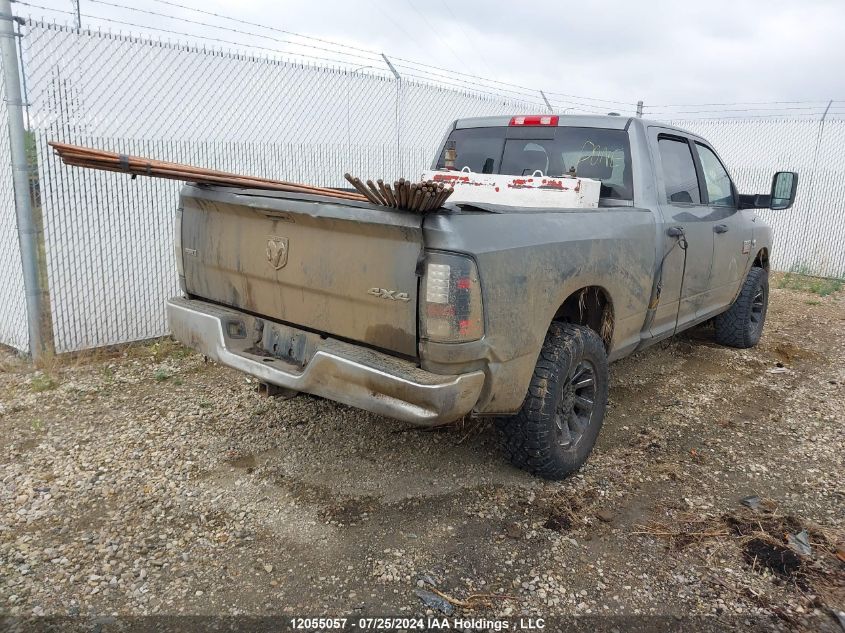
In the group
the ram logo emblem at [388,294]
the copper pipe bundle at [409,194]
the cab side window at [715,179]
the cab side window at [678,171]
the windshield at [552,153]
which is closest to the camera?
the copper pipe bundle at [409,194]

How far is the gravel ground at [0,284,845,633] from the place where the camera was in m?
2.59

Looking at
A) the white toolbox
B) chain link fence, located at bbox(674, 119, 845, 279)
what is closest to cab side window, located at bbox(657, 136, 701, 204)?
the white toolbox

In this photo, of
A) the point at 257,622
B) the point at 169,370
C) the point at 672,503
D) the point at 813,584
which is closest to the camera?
the point at 257,622

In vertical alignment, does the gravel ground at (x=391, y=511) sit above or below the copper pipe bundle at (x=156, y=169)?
below

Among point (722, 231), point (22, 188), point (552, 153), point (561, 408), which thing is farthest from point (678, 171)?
point (22, 188)

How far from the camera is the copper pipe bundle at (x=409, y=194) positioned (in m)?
2.48

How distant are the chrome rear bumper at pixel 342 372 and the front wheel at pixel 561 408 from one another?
526mm

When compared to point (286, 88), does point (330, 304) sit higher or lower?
lower

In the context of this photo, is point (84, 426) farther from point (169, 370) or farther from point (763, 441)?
point (763, 441)

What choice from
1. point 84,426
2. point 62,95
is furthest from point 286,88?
A: point 84,426

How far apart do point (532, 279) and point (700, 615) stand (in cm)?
154

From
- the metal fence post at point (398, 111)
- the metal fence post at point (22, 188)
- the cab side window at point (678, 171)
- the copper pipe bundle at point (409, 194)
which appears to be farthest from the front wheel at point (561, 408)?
the metal fence post at point (398, 111)

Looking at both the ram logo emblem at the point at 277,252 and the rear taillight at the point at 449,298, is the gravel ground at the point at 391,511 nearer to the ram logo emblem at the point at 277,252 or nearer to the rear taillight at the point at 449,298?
the rear taillight at the point at 449,298

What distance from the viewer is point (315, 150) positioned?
7469 millimetres
